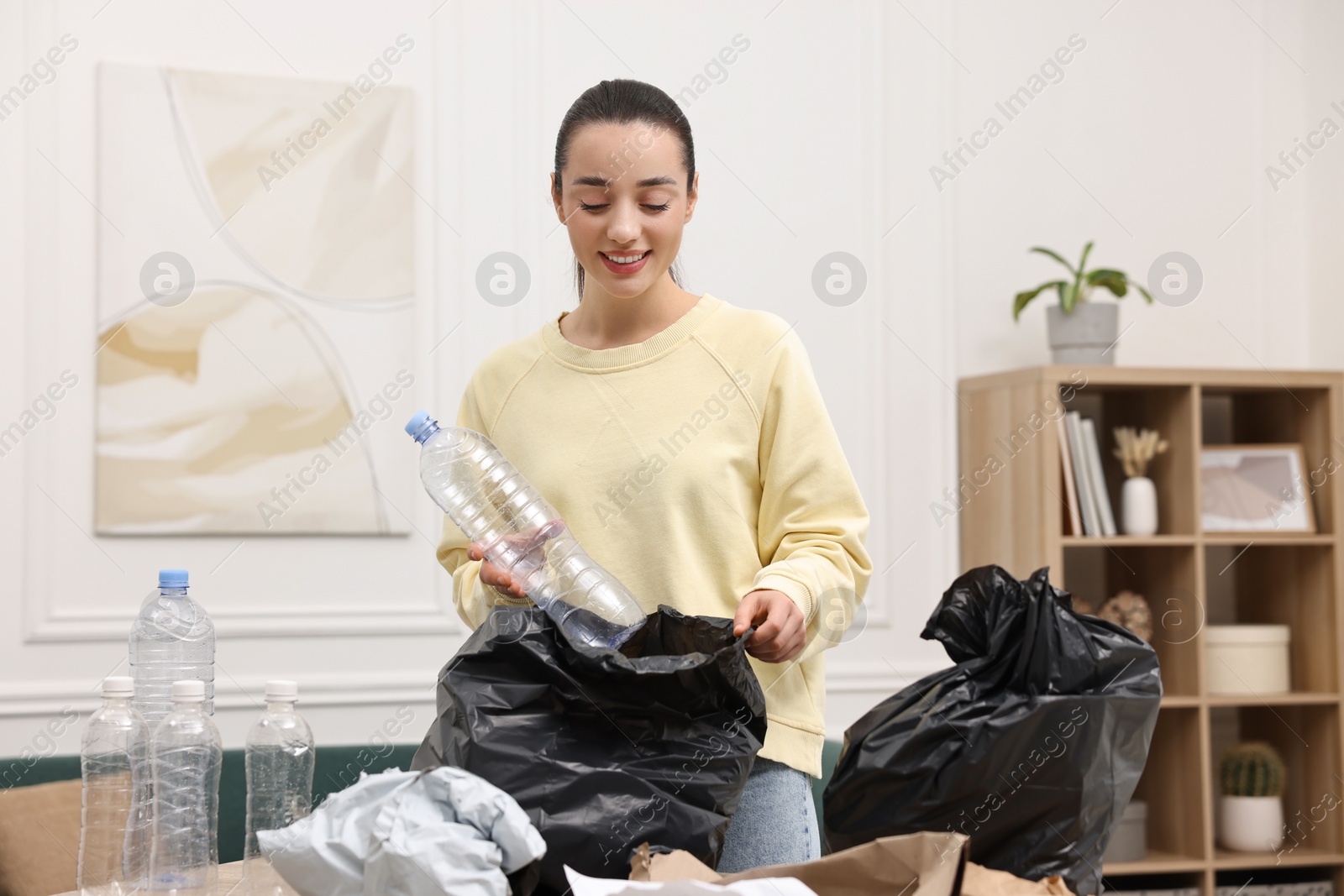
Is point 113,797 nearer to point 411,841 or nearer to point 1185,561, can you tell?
point 411,841

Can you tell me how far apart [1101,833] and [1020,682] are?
0.19 meters

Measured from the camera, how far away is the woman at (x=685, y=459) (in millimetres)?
1355

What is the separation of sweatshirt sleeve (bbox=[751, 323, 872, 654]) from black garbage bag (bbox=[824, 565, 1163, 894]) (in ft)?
0.54

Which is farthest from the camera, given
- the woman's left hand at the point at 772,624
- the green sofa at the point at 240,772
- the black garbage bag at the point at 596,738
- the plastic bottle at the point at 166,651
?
the green sofa at the point at 240,772

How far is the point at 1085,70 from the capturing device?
3.54 metres

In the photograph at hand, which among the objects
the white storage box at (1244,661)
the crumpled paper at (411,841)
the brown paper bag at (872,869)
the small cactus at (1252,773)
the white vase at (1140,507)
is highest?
the white vase at (1140,507)

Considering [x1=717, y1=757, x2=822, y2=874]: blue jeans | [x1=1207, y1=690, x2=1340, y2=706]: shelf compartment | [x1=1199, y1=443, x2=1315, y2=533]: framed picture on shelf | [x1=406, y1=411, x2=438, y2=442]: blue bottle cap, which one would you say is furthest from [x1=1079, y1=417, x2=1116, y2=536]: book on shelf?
[x1=406, y1=411, x2=438, y2=442]: blue bottle cap

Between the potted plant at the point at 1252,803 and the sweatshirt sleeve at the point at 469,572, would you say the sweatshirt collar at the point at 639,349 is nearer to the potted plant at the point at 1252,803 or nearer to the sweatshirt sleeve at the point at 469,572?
the sweatshirt sleeve at the point at 469,572

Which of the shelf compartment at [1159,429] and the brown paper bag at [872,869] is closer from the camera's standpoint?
the brown paper bag at [872,869]

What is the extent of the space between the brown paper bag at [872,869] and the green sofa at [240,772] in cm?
141

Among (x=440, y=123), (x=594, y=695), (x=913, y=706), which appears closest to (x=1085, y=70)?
(x=440, y=123)

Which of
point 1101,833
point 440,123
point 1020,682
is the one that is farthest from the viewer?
point 440,123

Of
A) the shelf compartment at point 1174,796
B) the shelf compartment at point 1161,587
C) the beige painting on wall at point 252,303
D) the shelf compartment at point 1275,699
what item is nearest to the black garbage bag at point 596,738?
the beige painting on wall at point 252,303

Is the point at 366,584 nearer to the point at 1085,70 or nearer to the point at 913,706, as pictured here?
the point at 913,706
